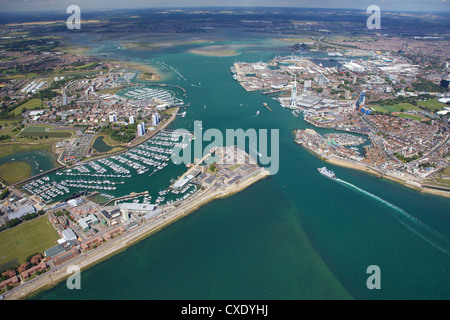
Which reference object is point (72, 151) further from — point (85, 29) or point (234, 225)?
point (85, 29)

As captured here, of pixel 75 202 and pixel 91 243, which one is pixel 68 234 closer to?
pixel 91 243

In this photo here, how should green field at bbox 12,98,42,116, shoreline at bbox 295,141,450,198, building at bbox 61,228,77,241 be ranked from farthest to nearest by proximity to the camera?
green field at bbox 12,98,42,116 < shoreline at bbox 295,141,450,198 < building at bbox 61,228,77,241

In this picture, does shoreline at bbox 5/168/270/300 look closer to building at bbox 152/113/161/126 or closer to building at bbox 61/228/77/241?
building at bbox 61/228/77/241

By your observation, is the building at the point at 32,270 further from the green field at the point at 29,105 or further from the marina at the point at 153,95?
the green field at the point at 29,105

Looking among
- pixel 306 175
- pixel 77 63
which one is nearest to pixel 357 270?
pixel 306 175

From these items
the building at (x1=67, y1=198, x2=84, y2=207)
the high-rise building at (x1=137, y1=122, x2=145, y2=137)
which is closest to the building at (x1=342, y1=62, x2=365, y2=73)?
the high-rise building at (x1=137, y1=122, x2=145, y2=137)

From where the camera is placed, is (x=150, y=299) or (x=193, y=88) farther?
(x=193, y=88)

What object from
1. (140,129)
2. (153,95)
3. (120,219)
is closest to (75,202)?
(120,219)

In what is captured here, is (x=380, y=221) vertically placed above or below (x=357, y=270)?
above
